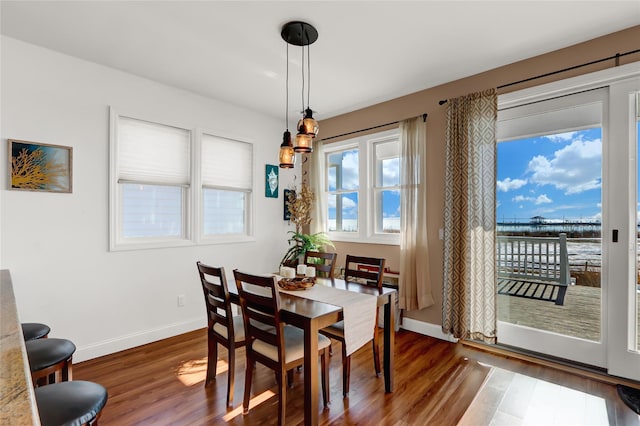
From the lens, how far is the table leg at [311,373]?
181 centimetres

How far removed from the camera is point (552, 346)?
9.21ft

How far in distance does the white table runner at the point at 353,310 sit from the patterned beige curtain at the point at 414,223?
4.44 ft

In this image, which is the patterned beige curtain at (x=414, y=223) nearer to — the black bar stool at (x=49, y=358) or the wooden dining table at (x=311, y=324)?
the wooden dining table at (x=311, y=324)

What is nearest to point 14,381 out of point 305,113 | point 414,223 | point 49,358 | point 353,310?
point 49,358

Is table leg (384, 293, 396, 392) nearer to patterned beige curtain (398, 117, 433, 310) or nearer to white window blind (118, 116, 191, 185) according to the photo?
patterned beige curtain (398, 117, 433, 310)

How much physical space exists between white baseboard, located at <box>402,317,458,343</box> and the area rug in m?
1.26

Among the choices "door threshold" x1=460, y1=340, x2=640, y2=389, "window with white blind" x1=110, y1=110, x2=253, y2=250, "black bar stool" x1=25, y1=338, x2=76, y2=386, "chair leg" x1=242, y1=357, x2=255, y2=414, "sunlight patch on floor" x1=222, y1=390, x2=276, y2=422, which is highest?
"window with white blind" x1=110, y1=110, x2=253, y2=250

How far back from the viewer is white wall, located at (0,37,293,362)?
259 centimetres

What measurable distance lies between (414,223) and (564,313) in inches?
61.5

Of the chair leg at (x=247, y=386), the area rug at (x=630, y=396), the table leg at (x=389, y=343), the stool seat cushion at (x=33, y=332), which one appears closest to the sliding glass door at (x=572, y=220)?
the area rug at (x=630, y=396)

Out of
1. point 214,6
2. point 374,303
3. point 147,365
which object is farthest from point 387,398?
point 214,6

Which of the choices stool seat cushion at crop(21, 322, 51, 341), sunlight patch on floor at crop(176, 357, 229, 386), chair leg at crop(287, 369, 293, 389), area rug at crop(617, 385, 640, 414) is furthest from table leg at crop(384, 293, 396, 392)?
stool seat cushion at crop(21, 322, 51, 341)

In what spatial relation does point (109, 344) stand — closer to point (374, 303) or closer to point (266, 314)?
point (266, 314)

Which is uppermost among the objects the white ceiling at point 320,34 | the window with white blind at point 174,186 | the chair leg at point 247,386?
the white ceiling at point 320,34
